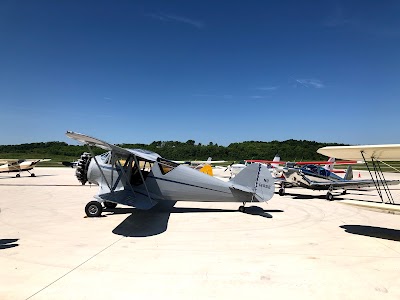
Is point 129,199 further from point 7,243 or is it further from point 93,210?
point 7,243

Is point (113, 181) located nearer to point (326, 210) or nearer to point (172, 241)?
point (172, 241)

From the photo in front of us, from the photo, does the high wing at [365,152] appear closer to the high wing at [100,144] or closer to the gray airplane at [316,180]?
the high wing at [100,144]

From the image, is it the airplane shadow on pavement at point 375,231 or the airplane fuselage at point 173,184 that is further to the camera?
the airplane fuselage at point 173,184

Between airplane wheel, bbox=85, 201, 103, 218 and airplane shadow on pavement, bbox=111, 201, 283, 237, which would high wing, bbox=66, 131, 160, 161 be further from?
airplane shadow on pavement, bbox=111, 201, 283, 237

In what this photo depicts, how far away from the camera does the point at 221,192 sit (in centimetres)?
944

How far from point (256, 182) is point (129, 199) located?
438cm

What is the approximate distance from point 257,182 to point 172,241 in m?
4.34

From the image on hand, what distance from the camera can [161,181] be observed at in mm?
9461

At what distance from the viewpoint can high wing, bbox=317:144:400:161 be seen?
7.62m

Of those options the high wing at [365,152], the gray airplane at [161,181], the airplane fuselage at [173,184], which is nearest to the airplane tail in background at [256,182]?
the gray airplane at [161,181]

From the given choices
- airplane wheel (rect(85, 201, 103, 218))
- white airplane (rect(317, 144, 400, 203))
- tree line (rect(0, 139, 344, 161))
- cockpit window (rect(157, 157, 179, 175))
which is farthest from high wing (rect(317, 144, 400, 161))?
tree line (rect(0, 139, 344, 161))

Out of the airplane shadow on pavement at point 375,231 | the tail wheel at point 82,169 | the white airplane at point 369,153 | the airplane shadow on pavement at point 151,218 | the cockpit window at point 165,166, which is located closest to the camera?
the airplane shadow on pavement at point 375,231

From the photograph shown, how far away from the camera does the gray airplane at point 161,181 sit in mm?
9297

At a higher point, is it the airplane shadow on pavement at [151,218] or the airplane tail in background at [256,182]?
the airplane tail in background at [256,182]
